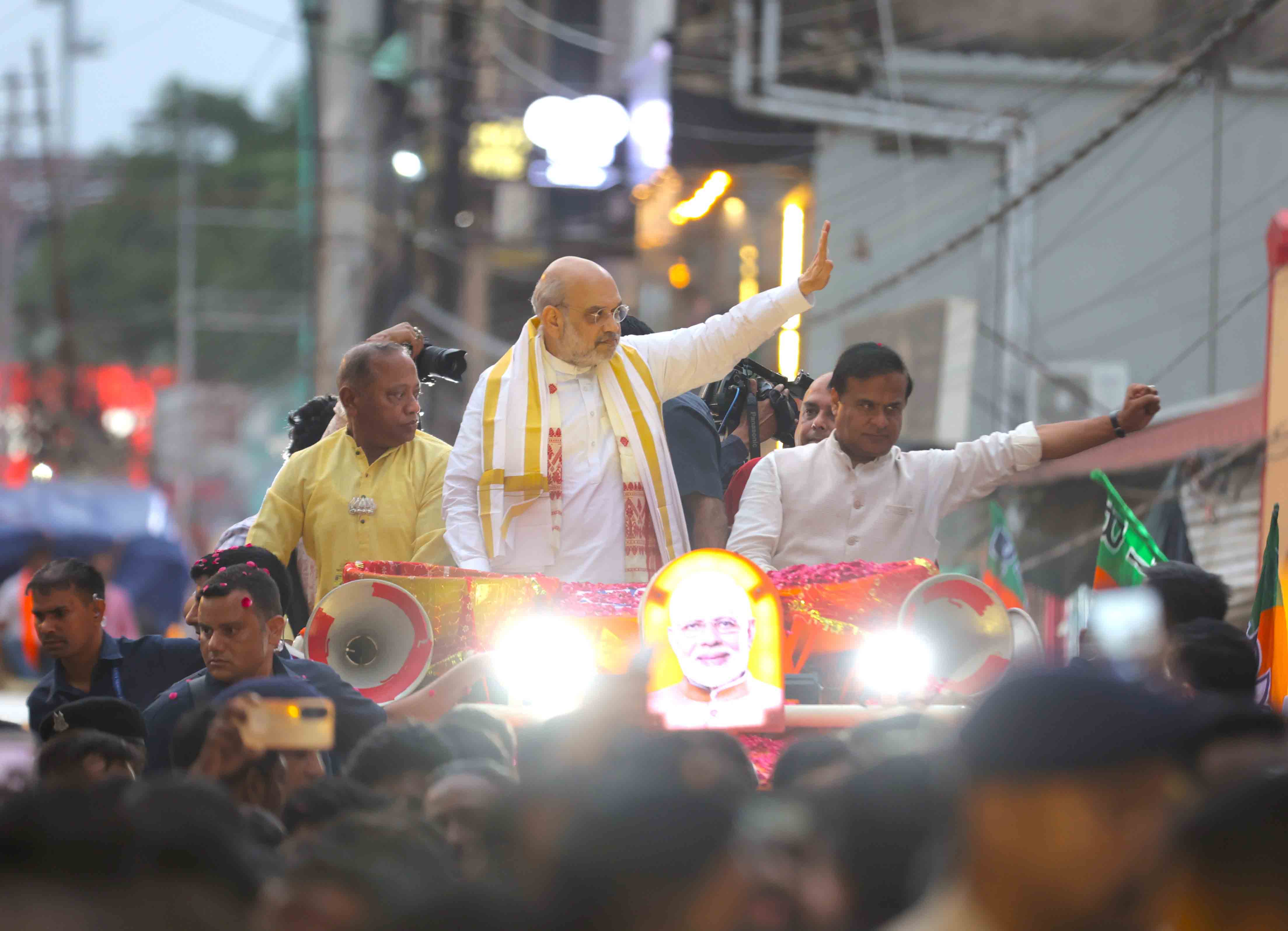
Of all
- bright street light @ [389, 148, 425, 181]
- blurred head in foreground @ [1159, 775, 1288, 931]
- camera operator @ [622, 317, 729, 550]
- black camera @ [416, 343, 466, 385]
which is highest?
bright street light @ [389, 148, 425, 181]

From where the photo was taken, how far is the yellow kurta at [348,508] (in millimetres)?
5730

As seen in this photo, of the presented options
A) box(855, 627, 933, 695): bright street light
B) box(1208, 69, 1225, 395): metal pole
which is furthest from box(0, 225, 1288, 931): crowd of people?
box(1208, 69, 1225, 395): metal pole

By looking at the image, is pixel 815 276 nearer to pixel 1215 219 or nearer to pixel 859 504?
pixel 859 504

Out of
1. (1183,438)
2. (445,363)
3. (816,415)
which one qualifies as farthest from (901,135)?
(445,363)

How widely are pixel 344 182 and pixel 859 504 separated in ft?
62.7

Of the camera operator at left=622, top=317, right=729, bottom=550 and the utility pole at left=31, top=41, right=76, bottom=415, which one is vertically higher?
the utility pole at left=31, top=41, right=76, bottom=415

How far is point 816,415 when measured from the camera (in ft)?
21.8

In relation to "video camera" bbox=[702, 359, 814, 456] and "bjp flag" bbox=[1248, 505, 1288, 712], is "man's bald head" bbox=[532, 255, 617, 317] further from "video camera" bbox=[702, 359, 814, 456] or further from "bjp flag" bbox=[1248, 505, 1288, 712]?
"bjp flag" bbox=[1248, 505, 1288, 712]

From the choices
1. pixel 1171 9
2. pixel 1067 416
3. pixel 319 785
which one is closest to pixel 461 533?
pixel 319 785

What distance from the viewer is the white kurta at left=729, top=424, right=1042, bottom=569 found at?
5.44m

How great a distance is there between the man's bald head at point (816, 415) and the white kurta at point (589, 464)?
110cm

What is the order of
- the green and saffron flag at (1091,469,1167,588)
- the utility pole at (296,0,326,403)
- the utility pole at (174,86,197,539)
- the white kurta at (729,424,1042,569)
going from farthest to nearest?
the utility pole at (174,86,197,539)
the utility pole at (296,0,326,403)
the green and saffron flag at (1091,469,1167,588)
the white kurta at (729,424,1042,569)

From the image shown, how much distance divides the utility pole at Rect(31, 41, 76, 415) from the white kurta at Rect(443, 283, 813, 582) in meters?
17.9

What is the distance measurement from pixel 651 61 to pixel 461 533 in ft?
42.0
